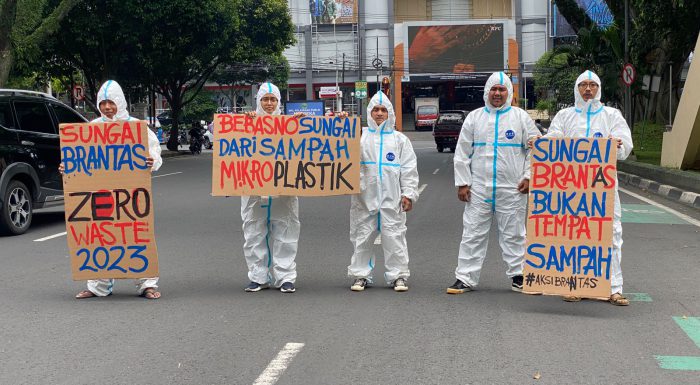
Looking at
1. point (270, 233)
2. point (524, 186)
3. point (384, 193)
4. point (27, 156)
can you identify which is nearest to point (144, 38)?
point (27, 156)

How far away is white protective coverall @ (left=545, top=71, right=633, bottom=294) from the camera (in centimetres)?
729

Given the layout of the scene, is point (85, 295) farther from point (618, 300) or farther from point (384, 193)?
point (618, 300)

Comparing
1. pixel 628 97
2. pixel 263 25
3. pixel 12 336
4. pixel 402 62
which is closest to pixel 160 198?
pixel 12 336

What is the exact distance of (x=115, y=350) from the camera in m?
5.98

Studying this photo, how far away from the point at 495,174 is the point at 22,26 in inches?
787

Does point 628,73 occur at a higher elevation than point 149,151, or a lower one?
higher

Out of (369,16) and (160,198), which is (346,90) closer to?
(369,16)

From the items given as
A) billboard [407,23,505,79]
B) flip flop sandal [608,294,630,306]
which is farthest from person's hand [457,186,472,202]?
billboard [407,23,505,79]

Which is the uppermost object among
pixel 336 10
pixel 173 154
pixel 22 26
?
pixel 336 10

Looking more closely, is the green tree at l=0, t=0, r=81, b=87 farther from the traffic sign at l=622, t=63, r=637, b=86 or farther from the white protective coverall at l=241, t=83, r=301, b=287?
the traffic sign at l=622, t=63, r=637, b=86

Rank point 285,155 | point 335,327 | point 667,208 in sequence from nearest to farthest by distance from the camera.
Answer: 1. point 335,327
2. point 285,155
3. point 667,208

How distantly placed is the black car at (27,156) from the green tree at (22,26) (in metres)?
8.43

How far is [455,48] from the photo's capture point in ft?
244

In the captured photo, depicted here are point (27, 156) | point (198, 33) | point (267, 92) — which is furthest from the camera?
point (198, 33)
